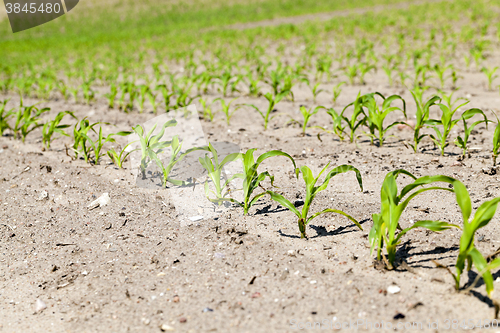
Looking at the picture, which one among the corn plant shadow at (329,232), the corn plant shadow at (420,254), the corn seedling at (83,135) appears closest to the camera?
the corn plant shadow at (420,254)

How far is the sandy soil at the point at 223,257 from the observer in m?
1.69

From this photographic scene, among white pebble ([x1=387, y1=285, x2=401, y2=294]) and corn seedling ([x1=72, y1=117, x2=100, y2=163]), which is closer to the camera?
white pebble ([x1=387, y1=285, x2=401, y2=294])

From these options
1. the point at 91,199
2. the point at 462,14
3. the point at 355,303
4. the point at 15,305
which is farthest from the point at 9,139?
the point at 462,14

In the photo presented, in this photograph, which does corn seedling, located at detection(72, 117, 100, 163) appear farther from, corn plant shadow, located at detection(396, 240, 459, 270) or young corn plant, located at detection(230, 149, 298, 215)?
corn plant shadow, located at detection(396, 240, 459, 270)

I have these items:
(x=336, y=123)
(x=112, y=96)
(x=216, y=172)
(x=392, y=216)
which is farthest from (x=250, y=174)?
(x=112, y=96)

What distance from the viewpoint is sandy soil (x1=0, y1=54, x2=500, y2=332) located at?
5.55 ft

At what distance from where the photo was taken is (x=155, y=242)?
2270 mm

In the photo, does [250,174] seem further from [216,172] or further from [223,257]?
[223,257]

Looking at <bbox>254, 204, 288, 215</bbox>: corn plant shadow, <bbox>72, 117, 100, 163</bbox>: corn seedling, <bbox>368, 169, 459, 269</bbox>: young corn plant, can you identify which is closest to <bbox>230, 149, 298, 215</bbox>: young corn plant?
<bbox>254, 204, 288, 215</bbox>: corn plant shadow

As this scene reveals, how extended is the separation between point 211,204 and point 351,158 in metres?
1.21

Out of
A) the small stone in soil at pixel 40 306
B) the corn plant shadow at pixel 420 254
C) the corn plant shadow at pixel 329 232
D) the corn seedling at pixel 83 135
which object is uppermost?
the corn seedling at pixel 83 135

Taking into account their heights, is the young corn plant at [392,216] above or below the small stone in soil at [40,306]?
above

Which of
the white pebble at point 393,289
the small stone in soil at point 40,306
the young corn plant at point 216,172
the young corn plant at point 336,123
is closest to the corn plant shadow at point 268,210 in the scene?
the young corn plant at point 216,172

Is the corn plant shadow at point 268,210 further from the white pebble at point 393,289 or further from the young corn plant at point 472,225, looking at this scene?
the young corn plant at point 472,225
